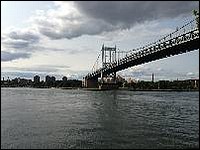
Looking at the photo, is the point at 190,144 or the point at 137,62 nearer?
the point at 190,144

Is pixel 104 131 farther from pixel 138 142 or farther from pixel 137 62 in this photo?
pixel 137 62

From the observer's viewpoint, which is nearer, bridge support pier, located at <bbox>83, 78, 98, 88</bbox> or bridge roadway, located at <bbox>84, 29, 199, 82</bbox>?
bridge roadway, located at <bbox>84, 29, 199, 82</bbox>

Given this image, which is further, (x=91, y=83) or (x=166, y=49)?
(x=91, y=83)

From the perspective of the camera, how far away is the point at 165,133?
17094mm

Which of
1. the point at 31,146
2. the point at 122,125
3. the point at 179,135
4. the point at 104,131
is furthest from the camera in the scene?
the point at 122,125

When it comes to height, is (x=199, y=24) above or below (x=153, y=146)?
above

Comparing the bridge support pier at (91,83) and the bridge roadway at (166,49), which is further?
the bridge support pier at (91,83)

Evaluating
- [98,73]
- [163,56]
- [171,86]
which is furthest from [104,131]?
[171,86]

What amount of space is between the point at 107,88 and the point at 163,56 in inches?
1651

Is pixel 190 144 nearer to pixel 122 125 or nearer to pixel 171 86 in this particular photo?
pixel 122 125

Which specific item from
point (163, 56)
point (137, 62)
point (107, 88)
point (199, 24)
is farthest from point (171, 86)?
point (199, 24)

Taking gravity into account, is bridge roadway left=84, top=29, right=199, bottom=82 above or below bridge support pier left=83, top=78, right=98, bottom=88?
above

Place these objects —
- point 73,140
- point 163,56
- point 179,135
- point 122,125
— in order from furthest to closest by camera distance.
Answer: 1. point 163,56
2. point 122,125
3. point 179,135
4. point 73,140

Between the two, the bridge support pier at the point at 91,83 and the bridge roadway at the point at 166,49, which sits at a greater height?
the bridge roadway at the point at 166,49
